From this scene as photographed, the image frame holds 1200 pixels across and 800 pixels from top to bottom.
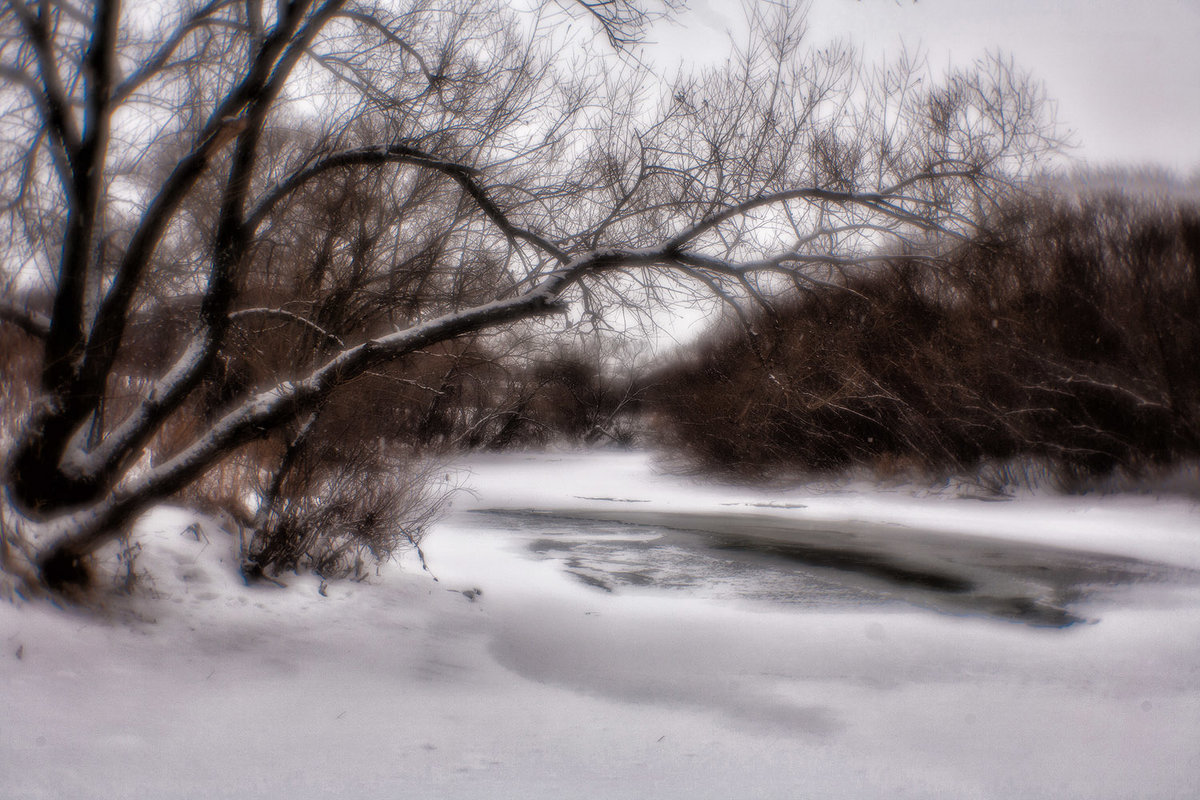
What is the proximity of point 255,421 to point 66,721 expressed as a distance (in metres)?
1.86

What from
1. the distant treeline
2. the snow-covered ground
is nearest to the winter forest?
the snow-covered ground

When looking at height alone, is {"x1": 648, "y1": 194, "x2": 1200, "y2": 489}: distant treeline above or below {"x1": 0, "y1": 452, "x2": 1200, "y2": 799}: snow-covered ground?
above

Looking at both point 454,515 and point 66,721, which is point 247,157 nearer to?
point 66,721

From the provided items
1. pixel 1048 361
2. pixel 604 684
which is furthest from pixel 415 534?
pixel 1048 361

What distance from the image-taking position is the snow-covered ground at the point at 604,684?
3160 millimetres

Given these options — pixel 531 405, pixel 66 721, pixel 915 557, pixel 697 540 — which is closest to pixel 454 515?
pixel 697 540

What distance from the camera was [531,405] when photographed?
3116 centimetres

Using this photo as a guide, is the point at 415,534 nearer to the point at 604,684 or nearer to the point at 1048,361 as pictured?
the point at 604,684

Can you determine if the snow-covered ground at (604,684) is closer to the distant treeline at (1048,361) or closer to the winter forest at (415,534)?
the winter forest at (415,534)

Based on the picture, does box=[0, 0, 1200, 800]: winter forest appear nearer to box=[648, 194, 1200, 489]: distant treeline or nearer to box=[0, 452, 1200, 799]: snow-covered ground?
box=[0, 452, 1200, 799]: snow-covered ground

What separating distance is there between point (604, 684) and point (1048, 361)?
13261 mm

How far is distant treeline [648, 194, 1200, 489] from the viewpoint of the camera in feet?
43.1

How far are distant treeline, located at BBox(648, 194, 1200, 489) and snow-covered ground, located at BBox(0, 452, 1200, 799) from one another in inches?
209

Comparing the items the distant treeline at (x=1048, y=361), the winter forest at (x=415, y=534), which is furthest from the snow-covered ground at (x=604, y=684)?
the distant treeline at (x=1048, y=361)
